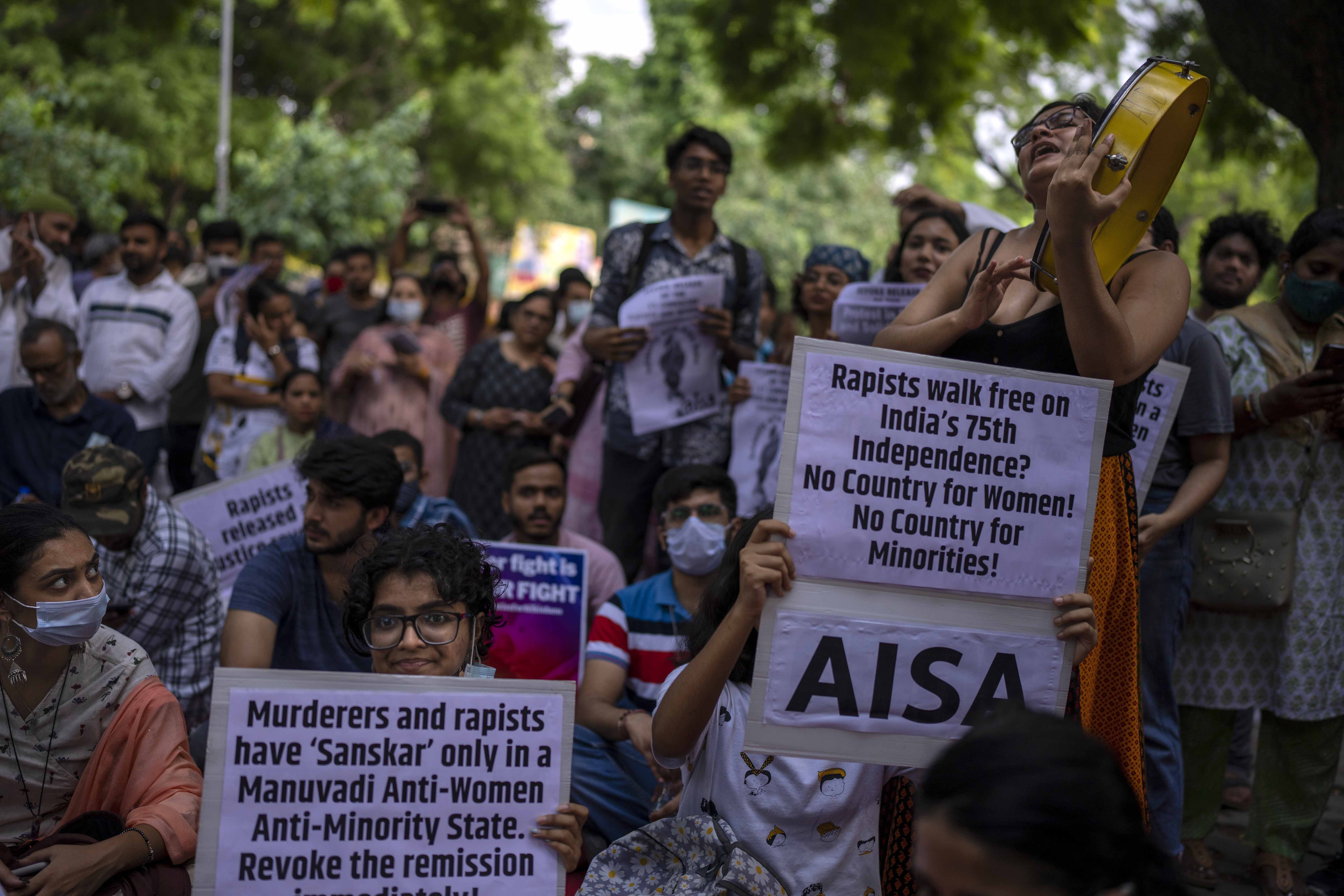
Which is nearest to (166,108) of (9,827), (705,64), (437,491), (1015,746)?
(705,64)

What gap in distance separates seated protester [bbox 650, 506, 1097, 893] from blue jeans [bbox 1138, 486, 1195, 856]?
152 centimetres

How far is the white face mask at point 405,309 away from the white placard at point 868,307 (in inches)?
150

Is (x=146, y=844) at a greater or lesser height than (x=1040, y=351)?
lesser

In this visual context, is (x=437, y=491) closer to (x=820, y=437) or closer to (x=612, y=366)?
(x=612, y=366)

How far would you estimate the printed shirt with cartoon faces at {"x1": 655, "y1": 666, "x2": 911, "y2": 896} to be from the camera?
258cm

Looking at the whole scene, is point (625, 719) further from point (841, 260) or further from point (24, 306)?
point (24, 306)

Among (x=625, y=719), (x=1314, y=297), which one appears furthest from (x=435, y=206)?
(x=1314, y=297)

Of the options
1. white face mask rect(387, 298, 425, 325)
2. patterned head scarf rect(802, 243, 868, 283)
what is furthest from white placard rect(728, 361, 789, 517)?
white face mask rect(387, 298, 425, 325)

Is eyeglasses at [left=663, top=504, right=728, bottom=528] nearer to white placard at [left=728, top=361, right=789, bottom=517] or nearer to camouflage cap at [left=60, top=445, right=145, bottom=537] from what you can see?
white placard at [left=728, top=361, right=789, bottom=517]

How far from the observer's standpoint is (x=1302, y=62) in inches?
217

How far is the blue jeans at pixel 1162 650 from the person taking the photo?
3.79m

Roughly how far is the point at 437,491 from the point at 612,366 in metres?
2.74

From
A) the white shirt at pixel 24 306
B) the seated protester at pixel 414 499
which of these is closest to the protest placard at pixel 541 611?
the seated protester at pixel 414 499

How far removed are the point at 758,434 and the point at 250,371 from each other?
3.30m
